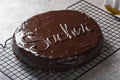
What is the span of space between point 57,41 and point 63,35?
1.6 inches

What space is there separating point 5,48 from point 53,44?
235 millimetres

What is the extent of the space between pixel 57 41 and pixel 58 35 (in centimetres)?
3

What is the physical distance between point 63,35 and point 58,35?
18mm

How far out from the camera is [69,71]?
981mm

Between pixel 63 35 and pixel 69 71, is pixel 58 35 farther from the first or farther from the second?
pixel 69 71

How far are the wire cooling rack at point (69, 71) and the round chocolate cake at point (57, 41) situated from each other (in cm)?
3

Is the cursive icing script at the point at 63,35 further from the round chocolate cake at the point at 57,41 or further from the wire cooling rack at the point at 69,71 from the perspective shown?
the wire cooling rack at the point at 69,71

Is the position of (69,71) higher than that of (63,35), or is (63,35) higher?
(63,35)

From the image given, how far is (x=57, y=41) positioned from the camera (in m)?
0.98

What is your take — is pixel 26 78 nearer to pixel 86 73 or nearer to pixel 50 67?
pixel 50 67

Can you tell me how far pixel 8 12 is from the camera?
1.35 m

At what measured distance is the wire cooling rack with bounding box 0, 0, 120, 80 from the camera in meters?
0.97

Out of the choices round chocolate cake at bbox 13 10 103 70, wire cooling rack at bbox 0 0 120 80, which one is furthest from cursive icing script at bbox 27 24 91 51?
wire cooling rack at bbox 0 0 120 80

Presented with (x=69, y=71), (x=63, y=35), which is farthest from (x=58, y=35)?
(x=69, y=71)
